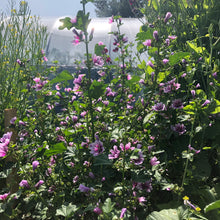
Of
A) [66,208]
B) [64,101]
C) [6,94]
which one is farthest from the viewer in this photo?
[6,94]

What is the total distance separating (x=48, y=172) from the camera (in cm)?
179

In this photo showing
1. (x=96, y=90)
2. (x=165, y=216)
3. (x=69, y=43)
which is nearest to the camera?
(x=165, y=216)

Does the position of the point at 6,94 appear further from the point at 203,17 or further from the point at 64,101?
the point at 203,17

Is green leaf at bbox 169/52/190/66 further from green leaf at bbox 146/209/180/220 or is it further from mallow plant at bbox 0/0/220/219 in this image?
green leaf at bbox 146/209/180/220

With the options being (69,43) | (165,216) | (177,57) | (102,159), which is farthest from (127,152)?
(69,43)

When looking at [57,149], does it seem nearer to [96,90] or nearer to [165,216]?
[96,90]

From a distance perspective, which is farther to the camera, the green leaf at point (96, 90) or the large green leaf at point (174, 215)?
the green leaf at point (96, 90)

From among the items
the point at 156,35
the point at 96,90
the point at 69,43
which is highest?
the point at 69,43

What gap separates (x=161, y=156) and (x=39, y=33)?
3.69 meters

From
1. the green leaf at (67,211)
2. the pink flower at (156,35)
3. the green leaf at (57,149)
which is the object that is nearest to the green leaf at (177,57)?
the pink flower at (156,35)

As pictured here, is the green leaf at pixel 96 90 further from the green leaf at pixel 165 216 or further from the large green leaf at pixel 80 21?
the green leaf at pixel 165 216

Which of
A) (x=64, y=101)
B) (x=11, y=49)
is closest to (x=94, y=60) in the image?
(x=64, y=101)

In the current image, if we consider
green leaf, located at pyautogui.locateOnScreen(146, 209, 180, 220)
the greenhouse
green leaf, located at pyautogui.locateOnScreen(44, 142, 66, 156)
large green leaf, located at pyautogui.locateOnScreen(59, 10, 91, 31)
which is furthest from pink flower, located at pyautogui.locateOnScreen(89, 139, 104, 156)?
the greenhouse

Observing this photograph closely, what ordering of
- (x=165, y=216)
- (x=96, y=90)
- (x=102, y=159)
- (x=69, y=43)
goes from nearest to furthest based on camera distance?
(x=165, y=216) → (x=102, y=159) → (x=96, y=90) → (x=69, y=43)
